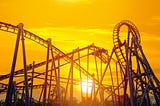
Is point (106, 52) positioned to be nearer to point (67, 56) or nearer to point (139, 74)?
point (67, 56)

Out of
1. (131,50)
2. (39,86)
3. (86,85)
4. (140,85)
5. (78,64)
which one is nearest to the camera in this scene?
(131,50)

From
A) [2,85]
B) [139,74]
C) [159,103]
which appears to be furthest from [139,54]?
[2,85]

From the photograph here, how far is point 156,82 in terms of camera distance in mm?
28219

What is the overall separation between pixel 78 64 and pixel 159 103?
8.28 m

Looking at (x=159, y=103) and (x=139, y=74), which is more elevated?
(x=139, y=74)

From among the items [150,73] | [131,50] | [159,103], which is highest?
[131,50]

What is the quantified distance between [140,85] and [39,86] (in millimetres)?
15219

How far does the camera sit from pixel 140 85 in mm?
29891

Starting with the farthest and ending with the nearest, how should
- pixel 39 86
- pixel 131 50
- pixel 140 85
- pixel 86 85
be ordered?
1. pixel 39 86
2. pixel 86 85
3. pixel 140 85
4. pixel 131 50

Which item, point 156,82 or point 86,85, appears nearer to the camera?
point 156,82

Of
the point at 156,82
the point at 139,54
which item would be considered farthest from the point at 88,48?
the point at 156,82

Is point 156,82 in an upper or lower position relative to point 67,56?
lower

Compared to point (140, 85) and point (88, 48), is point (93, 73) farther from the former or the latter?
point (140, 85)

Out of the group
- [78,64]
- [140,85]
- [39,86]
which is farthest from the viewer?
[39,86]
